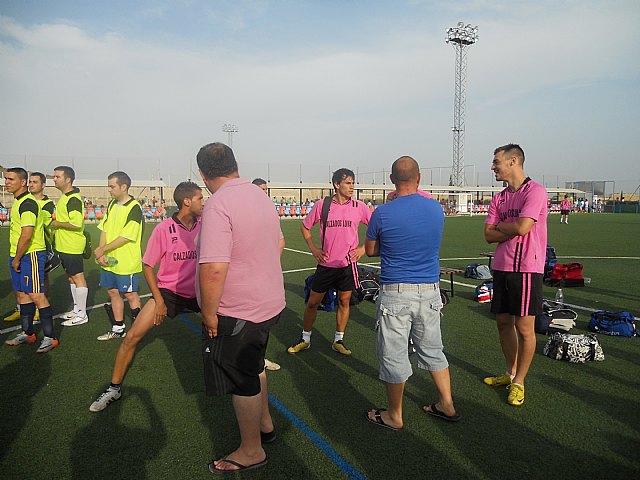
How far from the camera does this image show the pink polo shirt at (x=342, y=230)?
17.5 feet

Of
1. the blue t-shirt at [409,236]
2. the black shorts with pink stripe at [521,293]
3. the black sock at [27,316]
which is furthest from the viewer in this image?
the black sock at [27,316]

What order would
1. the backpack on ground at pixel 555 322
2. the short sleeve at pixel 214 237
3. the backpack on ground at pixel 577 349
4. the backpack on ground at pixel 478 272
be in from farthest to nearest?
the backpack on ground at pixel 478 272 → the backpack on ground at pixel 555 322 → the backpack on ground at pixel 577 349 → the short sleeve at pixel 214 237

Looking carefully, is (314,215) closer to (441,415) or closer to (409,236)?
(409,236)

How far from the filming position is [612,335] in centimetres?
587

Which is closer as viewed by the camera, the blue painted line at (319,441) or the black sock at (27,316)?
the blue painted line at (319,441)

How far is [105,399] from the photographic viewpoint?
3961 millimetres

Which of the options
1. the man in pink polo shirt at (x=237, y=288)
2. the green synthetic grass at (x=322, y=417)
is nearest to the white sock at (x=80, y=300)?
the green synthetic grass at (x=322, y=417)

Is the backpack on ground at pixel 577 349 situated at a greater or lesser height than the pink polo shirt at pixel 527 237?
lesser

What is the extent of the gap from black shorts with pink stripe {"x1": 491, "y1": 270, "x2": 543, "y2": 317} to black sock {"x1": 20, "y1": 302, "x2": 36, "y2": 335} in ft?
18.5

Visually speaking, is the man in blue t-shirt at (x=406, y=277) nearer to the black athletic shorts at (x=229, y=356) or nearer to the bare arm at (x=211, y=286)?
the black athletic shorts at (x=229, y=356)

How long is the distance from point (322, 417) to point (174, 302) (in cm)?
179

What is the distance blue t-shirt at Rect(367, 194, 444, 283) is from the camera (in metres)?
3.38

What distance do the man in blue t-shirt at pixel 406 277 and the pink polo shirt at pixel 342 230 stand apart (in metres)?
1.78

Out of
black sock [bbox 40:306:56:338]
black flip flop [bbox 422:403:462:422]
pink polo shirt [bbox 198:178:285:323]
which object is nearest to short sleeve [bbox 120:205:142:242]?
black sock [bbox 40:306:56:338]
